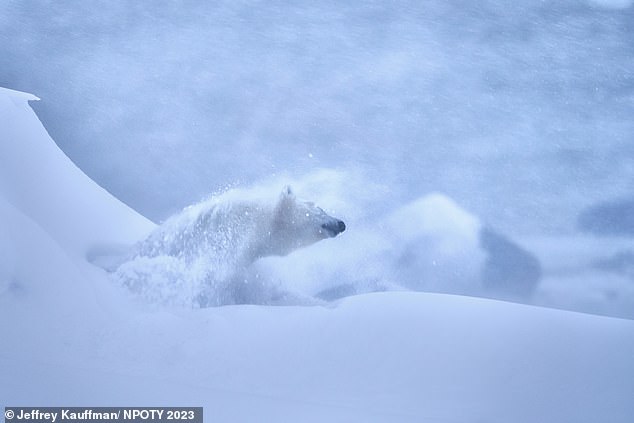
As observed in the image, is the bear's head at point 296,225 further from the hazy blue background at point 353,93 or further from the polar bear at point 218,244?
the hazy blue background at point 353,93

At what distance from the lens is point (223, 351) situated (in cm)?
304

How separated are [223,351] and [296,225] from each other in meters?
0.57

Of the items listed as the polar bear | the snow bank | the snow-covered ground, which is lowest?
the snow-covered ground

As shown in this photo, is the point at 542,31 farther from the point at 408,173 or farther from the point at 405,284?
the point at 405,284

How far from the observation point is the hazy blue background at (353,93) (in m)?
3.06

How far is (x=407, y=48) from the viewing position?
10.1 feet

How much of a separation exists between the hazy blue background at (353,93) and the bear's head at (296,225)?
0.14 m

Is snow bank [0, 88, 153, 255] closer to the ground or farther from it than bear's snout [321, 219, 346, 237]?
farther from it

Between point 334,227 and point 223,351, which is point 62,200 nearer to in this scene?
point 223,351

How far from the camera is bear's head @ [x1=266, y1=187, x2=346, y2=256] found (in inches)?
120

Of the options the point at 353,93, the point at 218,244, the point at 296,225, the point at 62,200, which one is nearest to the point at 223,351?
the point at 218,244

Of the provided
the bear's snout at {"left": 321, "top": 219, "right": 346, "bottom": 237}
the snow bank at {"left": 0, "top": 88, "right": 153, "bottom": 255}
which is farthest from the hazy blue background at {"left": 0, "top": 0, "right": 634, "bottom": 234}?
the bear's snout at {"left": 321, "top": 219, "right": 346, "bottom": 237}

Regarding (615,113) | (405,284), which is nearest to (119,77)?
(405,284)

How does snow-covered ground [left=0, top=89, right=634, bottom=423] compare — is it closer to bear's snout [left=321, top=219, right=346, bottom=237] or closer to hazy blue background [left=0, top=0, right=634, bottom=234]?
bear's snout [left=321, top=219, right=346, bottom=237]
